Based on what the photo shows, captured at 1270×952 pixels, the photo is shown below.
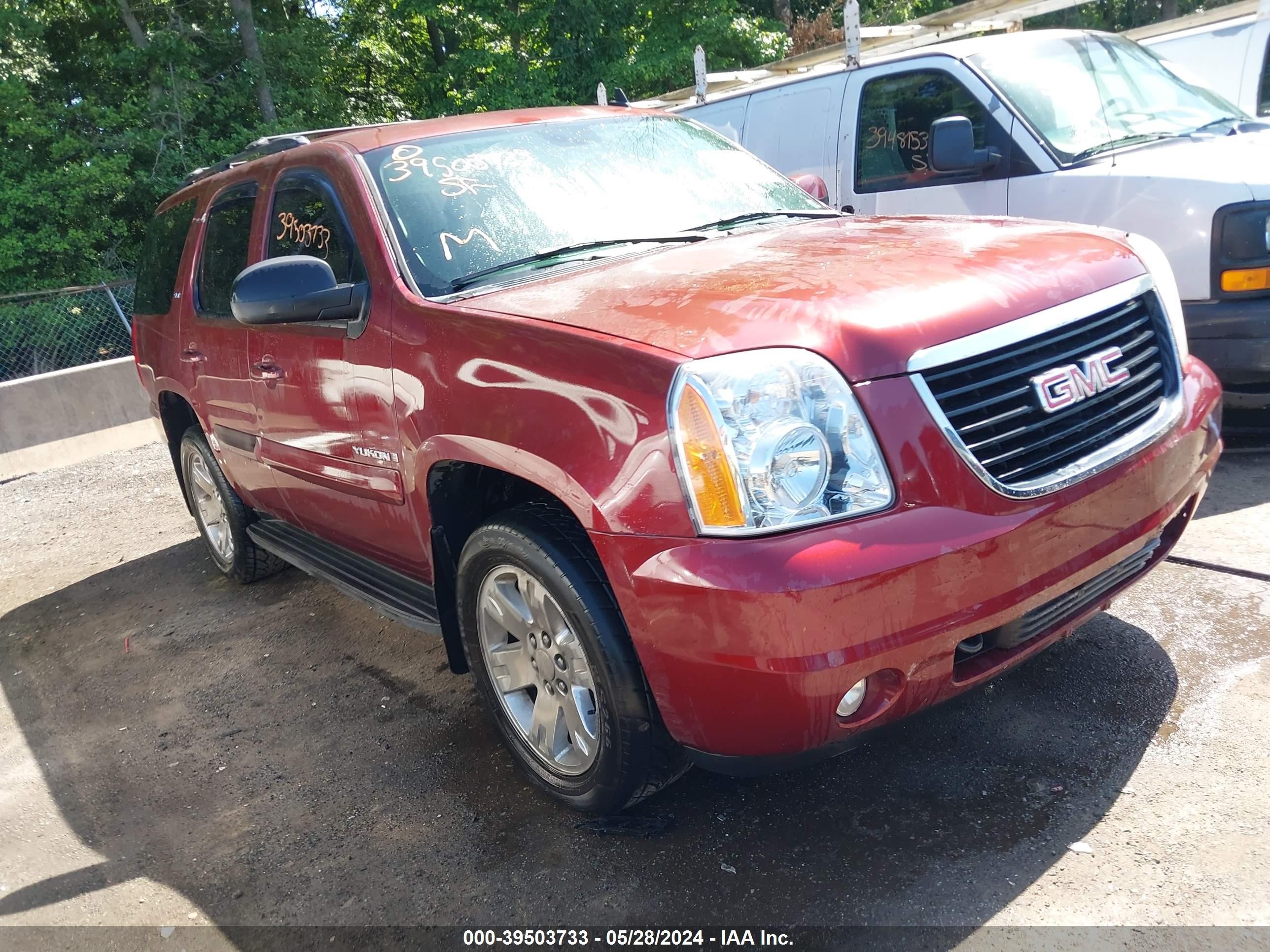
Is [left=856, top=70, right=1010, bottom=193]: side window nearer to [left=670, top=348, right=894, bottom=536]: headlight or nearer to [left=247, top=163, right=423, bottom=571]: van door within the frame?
[left=247, top=163, right=423, bottom=571]: van door

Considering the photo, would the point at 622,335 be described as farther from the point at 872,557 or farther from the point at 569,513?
the point at 872,557

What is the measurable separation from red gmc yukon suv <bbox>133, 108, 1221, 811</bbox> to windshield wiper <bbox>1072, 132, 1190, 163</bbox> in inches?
84.5

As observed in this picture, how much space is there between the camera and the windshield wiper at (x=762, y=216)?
3.61 meters

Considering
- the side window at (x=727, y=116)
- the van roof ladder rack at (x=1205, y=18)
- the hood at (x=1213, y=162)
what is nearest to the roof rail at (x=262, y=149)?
the side window at (x=727, y=116)

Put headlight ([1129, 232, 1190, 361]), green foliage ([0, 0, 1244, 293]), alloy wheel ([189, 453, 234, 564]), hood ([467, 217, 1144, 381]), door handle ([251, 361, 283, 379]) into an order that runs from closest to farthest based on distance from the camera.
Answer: hood ([467, 217, 1144, 381]) → headlight ([1129, 232, 1190, 361]) → door handle ([251, 361, 283, 379]) → alloy wheel ([189, 453, 234, 564]) → green foliage ([0, 0, 1244, 293])

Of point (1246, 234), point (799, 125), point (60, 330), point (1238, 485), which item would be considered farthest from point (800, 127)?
point (60, 330)

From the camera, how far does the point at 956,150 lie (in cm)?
536

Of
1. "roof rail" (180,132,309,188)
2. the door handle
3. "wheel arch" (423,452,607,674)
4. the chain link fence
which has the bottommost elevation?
the chain link fence

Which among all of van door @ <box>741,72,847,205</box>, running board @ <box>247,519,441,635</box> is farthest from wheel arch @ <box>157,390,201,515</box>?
van door @ <box>741,72,847,205</box>

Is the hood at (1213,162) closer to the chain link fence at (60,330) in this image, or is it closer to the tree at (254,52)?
the chain link fence at (60,330)

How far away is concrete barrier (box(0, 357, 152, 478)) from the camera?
8.66 m

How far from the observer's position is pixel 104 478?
8328 mm

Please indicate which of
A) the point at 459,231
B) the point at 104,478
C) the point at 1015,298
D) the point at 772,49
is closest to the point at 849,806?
the point at 1015,298

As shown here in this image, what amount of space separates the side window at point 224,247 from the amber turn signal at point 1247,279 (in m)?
4.13
